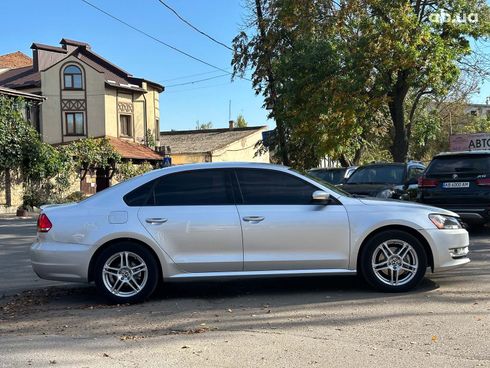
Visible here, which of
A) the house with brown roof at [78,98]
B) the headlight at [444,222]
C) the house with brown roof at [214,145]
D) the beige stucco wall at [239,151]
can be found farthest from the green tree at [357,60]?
the beige stucco wall at [239,151]

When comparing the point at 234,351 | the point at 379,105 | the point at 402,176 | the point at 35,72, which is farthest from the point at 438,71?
the point at 35,72

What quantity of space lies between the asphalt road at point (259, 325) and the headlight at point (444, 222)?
0.77m

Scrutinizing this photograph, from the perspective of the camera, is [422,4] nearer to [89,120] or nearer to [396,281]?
[396,281]

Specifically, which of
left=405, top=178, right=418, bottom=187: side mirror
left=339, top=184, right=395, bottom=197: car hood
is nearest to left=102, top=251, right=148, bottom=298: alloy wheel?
left=339, top=184, right=395, bottom=197: car hood

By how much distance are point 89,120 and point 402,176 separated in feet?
100.0

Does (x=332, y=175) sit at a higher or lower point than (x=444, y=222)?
higher

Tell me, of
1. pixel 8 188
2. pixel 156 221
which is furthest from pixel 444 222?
pixel 8 188

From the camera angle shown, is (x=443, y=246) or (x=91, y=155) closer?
(x=443, y=246)

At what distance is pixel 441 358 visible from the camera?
4.35 m

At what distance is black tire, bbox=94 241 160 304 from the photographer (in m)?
6.29

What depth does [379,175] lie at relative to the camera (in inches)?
535

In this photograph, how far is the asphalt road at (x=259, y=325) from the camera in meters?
4.48

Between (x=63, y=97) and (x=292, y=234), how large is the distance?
36111 millimetres

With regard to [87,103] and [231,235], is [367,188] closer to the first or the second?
[231,235]
